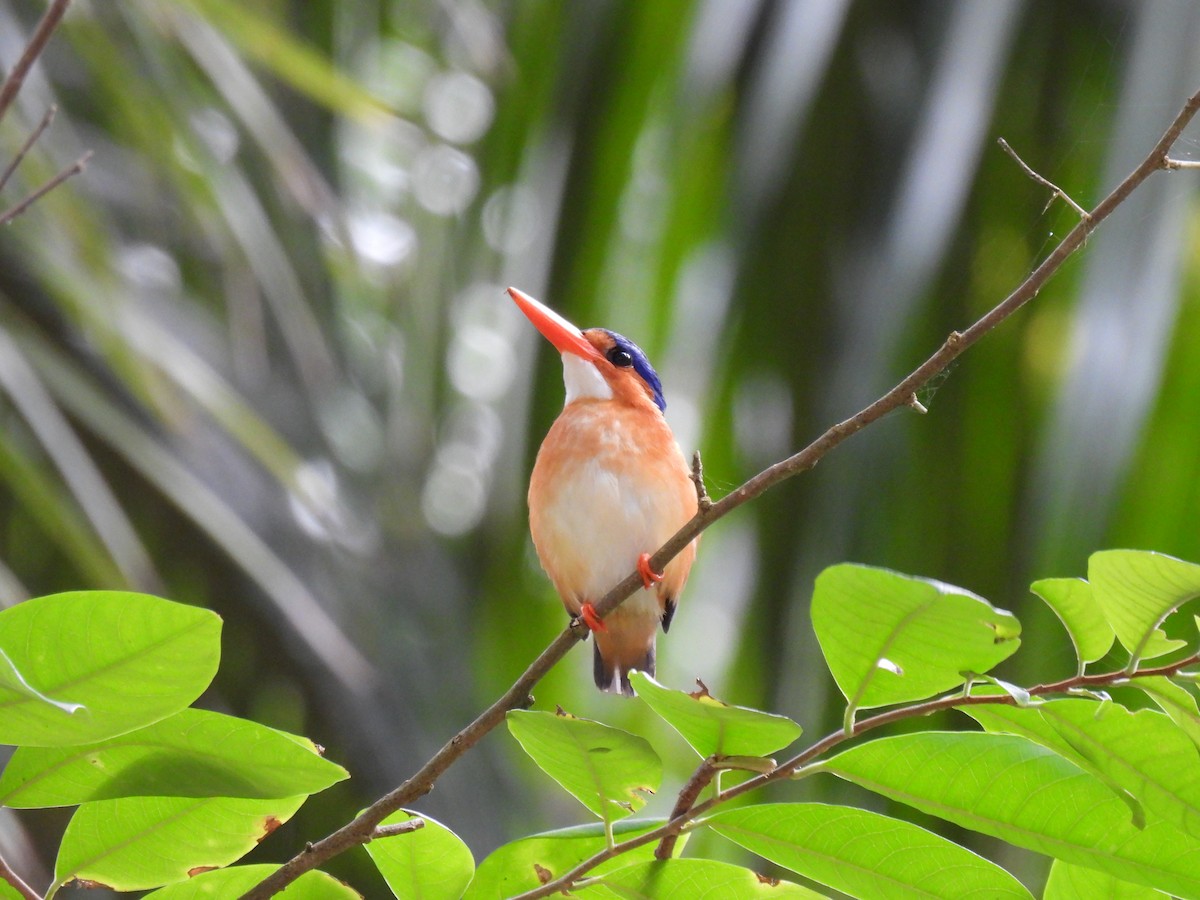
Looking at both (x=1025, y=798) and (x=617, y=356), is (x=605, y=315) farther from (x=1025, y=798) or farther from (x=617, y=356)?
(x=1025, y=798)

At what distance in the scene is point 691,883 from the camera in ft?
3.18

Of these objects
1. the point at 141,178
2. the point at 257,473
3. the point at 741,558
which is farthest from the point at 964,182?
the point at 141,178

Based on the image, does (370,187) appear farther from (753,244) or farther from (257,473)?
(753,244)

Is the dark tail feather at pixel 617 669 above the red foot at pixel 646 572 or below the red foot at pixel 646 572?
below

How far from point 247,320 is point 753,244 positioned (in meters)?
1.29

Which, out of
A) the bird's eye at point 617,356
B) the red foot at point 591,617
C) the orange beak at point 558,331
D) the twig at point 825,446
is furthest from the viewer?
the bird's eye at point 617,356

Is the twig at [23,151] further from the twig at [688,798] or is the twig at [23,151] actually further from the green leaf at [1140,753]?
the green leaf at [1140,753]

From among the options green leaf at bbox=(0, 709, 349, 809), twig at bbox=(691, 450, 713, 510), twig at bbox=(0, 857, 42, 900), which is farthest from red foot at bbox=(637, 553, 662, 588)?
twig at bbox=(0, 857, 42, 900)

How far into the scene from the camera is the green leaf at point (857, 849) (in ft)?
3.07

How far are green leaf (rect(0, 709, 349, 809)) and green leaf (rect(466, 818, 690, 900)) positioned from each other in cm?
22

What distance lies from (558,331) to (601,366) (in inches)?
6.3

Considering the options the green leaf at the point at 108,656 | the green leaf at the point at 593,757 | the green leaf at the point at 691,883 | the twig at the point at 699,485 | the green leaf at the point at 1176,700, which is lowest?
the green leaf at the point at 691,883

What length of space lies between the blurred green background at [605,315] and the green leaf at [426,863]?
1219 millimetres

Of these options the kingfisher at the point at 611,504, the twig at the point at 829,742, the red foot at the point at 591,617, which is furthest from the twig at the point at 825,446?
the kingfisher at the point at 611,504
